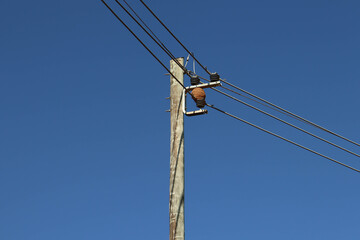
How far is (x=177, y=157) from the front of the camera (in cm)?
1079

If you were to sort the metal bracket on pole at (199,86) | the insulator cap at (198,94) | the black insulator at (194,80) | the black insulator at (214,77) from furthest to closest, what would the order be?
the black insulator at (214,77) → the black insulator at (194,80) → the insulator cap at (198,94) → the metal bracket on pole at (199,86)

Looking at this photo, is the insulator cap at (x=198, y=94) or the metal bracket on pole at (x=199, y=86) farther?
the insulator cap at (x=198, y=94)

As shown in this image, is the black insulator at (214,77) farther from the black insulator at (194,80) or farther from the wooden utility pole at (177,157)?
the wooden utility pole at (177,157)

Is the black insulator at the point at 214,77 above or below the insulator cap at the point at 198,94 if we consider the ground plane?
above

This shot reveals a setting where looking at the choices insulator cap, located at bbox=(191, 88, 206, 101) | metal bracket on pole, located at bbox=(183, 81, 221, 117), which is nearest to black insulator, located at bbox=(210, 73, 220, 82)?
metal bracket on pole, located at bbox=(183, 81, 221, 117)

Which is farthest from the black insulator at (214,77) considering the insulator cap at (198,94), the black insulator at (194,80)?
the insulator cap at (198,94)

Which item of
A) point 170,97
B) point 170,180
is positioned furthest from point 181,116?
point 170,180

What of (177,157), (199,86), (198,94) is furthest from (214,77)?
(177,157)

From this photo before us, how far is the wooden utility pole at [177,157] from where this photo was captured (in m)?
10.3

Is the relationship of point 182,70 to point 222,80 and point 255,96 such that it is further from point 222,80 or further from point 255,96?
point 255,96

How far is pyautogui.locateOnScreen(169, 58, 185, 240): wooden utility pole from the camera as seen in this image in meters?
10.3

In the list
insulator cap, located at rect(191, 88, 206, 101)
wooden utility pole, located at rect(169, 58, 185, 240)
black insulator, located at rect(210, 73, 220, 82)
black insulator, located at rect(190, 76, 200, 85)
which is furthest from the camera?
black insulator, located at rect(210, 73, 220, 82)

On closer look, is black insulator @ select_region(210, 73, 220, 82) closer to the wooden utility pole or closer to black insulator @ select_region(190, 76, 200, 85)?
black insulator @ select_region(190, 76, 200, 85)

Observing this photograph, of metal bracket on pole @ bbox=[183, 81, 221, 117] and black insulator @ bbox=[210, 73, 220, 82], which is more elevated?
black insulator @ bbox=[210, 73, 220, 82]
